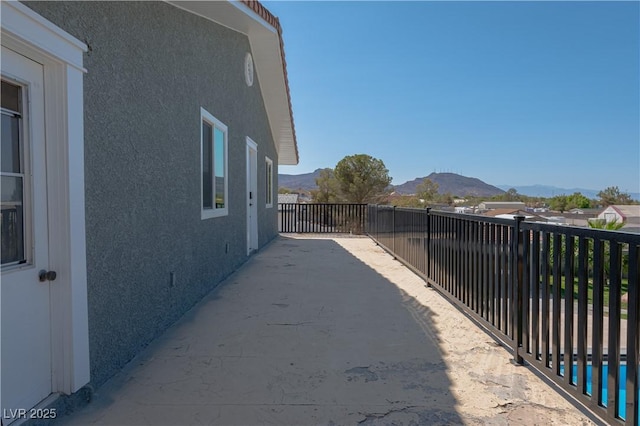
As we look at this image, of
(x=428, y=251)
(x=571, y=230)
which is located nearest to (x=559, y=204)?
(x=428, y=251)

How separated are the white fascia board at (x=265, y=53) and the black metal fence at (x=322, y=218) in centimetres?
229

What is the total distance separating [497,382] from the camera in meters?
2.61

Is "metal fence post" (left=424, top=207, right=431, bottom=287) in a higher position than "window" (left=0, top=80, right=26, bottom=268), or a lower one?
lower

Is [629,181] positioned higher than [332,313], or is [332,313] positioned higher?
[629,181]

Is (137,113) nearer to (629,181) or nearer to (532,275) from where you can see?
(532,275)

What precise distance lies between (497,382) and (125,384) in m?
2.56

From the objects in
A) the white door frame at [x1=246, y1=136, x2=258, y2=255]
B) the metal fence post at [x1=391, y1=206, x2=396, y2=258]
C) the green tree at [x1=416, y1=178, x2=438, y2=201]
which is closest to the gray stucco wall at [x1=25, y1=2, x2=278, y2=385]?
the white door frame at [x1=246, y1=136, x2=258, y2=255]

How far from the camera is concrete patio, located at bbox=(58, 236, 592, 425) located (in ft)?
7.23

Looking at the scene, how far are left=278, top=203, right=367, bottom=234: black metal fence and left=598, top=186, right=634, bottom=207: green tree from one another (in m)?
51.5

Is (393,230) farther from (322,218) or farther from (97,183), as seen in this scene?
(322,218)

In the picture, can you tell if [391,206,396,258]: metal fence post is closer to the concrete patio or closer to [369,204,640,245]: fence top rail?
the concrete patio

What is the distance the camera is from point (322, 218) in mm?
15047

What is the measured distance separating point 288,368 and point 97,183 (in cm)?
187

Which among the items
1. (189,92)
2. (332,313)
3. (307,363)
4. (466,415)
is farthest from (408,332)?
(189,92)
